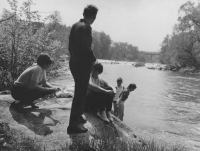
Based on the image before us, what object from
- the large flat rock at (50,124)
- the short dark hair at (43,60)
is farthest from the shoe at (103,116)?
the short dark hair at (43,60)

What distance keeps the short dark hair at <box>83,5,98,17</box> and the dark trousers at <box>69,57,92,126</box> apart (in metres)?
0.75

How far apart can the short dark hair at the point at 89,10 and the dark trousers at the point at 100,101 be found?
170 cm

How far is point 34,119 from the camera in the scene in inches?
165

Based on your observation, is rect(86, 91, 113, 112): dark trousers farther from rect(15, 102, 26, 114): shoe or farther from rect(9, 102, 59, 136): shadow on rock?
rect(15, 102, 26, 114): shoe

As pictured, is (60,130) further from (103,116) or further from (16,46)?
(16,46)

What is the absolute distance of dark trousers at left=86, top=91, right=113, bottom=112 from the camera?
441cm

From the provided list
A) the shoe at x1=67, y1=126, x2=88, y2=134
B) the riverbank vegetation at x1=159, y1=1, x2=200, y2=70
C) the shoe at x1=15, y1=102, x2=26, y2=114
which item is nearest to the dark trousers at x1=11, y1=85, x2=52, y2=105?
the shoe at x1=15, y1=102, x2=26, y2=114

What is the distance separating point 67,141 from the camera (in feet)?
11.4

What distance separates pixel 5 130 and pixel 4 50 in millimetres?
5551

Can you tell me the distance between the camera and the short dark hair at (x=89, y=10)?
11.1ft

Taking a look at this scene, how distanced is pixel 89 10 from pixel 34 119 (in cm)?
239

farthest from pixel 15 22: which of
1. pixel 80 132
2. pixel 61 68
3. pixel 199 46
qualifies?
pixel 199 46

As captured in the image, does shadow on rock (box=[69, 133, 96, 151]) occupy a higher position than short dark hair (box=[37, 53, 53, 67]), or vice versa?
short dark hair (box=[37, 53, 53, 67])

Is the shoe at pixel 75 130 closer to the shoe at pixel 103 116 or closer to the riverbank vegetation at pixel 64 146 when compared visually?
the riverbank vegetation at pixel 64 146
